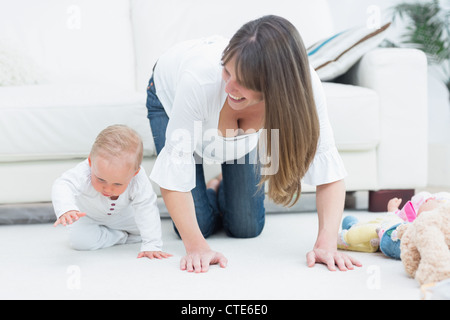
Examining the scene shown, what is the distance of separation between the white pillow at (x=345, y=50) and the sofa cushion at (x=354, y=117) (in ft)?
0.59

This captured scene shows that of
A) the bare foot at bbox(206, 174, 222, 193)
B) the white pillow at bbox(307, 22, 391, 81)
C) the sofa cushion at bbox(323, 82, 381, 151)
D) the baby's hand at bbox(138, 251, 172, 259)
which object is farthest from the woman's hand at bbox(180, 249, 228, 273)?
the white pillow at bbox(307, 22, 391, 81)

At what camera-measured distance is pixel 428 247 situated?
1.07 m

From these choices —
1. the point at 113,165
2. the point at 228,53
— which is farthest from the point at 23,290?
the point at 228,53

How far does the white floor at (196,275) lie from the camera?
1089 mm

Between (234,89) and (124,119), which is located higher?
(234,89)

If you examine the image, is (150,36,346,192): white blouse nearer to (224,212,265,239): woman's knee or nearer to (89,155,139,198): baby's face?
(89,155,139,198): baby's face

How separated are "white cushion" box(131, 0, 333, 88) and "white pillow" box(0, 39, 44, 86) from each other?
450mm

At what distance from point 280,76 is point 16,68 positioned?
1.49 meters

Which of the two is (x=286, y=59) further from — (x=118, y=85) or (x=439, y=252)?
(x=118, y=85)

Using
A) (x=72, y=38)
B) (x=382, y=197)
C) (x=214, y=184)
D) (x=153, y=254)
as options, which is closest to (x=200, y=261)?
(x=153, y=254)

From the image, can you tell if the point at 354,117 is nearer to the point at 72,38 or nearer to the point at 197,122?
the point at 197,122

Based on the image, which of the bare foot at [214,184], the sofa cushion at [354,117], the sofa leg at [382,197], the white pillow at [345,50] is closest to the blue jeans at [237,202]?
the bare foot at [214,184]

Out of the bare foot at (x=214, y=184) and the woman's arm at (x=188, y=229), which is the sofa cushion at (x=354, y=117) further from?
the woman's arm at (x=188, y=229)
